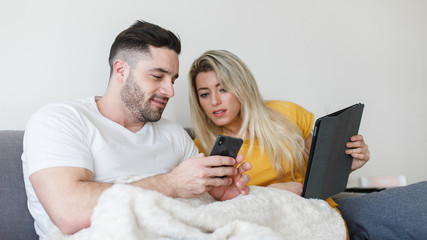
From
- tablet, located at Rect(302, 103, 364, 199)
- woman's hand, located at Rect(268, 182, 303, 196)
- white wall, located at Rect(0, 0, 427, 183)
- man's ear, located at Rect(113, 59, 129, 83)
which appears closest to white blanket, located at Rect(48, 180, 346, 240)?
tablet, located at Rect(302, 103, 364, 199)

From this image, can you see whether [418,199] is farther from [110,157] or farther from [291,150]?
[110,157]

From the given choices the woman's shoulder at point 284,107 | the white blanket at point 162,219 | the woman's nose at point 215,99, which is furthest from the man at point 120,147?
the woman's shoulder at point 284,107

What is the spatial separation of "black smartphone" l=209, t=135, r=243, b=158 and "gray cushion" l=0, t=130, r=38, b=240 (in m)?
0.69

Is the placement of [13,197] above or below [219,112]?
below

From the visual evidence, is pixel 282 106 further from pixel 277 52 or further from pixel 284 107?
pixel 277 52

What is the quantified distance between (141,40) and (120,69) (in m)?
0.14

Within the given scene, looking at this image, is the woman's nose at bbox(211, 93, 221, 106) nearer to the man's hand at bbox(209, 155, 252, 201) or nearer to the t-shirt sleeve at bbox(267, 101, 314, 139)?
the t-shirt sleeve at bbox(267, 101, 314, 139)

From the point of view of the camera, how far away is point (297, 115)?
6.18ft

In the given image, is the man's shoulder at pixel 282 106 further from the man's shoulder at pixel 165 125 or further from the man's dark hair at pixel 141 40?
the man's dark hair at pixel 141 40

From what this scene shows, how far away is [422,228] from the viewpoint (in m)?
1.36

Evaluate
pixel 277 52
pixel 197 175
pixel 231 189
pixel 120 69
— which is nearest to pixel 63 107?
pixel 120 69

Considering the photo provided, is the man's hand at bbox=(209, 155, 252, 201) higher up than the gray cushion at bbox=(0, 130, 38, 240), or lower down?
higher up

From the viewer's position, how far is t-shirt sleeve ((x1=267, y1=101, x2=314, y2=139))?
6.14ft

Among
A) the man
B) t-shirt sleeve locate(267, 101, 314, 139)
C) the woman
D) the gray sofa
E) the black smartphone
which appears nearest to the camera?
the man
